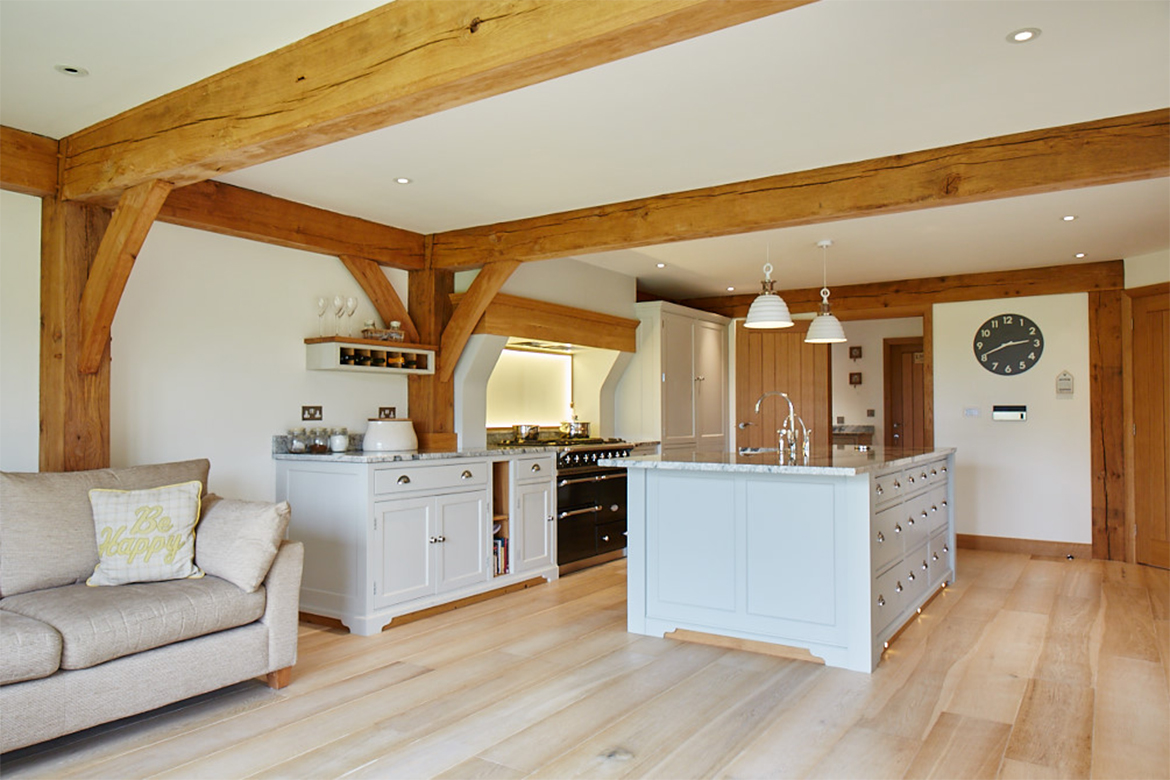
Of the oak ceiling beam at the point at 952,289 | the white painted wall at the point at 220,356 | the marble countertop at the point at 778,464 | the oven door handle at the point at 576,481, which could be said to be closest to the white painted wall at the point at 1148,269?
the oak ceiling beam at the point at 952,289

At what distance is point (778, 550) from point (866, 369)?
6.89 m

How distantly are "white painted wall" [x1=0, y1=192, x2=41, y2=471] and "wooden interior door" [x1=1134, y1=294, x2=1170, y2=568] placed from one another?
6.96m

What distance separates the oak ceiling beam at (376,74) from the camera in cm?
187

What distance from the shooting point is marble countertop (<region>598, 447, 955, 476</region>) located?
343 cm

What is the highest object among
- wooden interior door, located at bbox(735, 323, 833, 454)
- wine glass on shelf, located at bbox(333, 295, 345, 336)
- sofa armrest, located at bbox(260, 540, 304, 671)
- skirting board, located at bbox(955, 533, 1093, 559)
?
wine glass on shelf, located at bbox(333, 295, 345, 336)

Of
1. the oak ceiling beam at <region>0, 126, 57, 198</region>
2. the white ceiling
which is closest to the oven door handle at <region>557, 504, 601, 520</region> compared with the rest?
the white ceiling

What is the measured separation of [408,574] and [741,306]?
4.74m

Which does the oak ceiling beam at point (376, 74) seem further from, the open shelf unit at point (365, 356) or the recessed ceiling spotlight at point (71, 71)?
the open shelf unit at point (365, 356)

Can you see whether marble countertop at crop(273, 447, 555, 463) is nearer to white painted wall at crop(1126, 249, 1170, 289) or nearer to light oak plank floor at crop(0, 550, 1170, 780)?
light oak plank floor at crop(0, 550, 1170, 780)

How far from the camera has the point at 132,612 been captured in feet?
9.00

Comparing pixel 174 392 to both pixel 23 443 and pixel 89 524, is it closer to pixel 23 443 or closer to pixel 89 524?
pixel 23 443

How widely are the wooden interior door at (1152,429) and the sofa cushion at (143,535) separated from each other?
6.38m

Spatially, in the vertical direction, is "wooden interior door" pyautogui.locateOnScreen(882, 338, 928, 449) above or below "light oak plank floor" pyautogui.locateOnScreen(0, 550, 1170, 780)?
above

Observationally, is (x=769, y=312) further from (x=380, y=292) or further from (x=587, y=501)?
(x=380, y=292)
